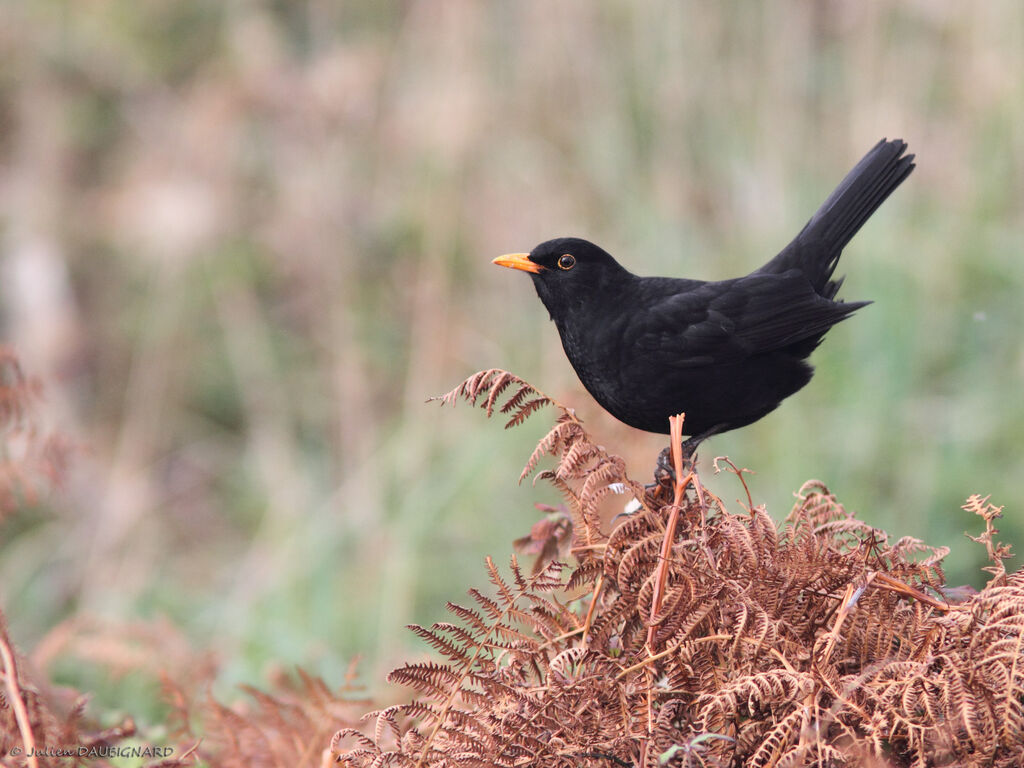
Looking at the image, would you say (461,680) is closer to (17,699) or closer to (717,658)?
(717,658)

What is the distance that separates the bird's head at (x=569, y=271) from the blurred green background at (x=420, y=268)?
1.16 m

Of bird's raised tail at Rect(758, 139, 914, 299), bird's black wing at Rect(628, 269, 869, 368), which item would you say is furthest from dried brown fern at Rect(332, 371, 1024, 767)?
bird's raised tail at Rect(758, 139, 914, 299)

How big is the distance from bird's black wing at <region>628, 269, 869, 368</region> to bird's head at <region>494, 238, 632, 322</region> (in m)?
0.16

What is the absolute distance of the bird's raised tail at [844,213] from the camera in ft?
10.9

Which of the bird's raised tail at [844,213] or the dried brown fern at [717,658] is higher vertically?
the bird's raised tail at [844,213]

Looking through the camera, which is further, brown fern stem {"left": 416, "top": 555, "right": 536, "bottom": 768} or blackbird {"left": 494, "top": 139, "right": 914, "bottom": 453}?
blackbird {"left": 494, "top": 139, "right": 914, "bottom": 453}

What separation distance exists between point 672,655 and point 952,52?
5400 mm

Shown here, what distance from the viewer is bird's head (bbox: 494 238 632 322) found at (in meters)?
3.04

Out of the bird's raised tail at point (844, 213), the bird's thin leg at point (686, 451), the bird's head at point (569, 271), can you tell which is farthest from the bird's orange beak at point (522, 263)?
the bird's raised tail at point (844, 213)

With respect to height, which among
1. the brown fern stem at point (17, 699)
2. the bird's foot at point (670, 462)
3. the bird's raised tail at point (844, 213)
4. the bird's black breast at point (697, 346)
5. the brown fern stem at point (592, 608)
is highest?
the bird's raised tail at point (844, 213)

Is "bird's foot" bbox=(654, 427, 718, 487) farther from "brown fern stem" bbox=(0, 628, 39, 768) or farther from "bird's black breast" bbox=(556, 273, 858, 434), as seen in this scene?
"brown fern stem" bbox=(0, 628, 39, 768)

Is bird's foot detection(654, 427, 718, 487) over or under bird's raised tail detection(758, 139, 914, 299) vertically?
under

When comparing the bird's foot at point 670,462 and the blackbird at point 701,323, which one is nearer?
the bird's foot at point 670,462

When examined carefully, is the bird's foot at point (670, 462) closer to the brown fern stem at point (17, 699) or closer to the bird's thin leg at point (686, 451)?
the bird's thin leg at point (686, 451)
